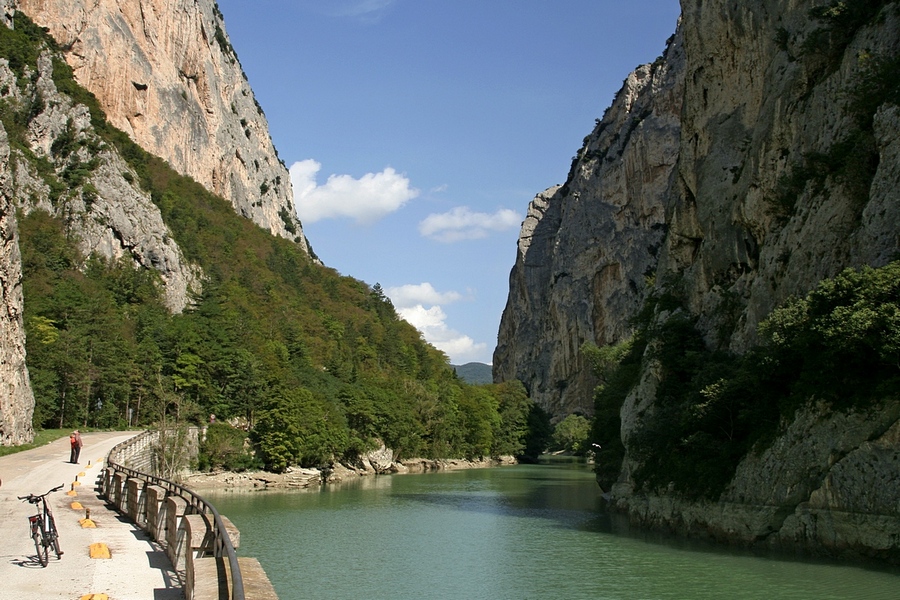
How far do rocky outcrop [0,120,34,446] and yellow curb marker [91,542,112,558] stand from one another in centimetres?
2386

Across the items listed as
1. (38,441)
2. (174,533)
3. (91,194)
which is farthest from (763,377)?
(91,194)

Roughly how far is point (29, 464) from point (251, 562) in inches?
889

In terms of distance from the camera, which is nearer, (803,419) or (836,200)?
(803,419)

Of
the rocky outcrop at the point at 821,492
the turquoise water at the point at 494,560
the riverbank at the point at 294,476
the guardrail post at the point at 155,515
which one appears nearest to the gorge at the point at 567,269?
the rocky outcrop at the point at 821,492

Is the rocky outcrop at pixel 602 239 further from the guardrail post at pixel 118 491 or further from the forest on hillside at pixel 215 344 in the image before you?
the guardrail post at pixel 118 491

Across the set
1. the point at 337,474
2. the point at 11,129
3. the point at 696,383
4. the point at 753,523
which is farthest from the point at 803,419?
the point at 11,129

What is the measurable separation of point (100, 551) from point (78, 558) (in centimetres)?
39

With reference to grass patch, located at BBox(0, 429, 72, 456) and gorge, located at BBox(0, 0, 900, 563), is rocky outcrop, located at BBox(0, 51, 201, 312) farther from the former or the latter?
grass patch, located at BBox(0, 429, 72, 456)

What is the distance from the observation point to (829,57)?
3375 cm

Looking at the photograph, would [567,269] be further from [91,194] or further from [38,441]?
[38,441]

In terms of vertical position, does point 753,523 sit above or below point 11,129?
below

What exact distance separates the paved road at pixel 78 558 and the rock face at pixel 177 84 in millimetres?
80512

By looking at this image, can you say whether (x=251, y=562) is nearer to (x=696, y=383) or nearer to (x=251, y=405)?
(x=696, y=383)

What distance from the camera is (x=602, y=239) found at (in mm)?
135000
